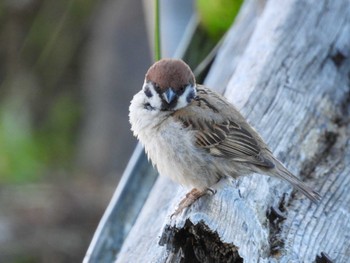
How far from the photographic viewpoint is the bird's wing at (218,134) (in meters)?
3.72

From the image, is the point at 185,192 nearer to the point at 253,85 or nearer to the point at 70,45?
the point at 253,85

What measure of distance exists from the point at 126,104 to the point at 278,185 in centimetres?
573

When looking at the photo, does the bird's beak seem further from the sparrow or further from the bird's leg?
the bird's leg

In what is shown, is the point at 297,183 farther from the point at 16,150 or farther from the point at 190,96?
the point at 16,150

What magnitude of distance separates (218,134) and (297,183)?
0.65m

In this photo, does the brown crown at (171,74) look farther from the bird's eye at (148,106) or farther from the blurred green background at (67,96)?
the blurred green background at (67,96)

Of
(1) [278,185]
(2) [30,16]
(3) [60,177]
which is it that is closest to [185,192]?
(1) [278,185]

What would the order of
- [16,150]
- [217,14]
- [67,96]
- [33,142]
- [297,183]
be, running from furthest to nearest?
1. [67,96]
2. [33,142]
3. [16,150]
4. [217,14]
5. [297,183]

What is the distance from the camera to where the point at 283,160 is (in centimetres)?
348

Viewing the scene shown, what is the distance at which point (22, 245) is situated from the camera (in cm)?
725

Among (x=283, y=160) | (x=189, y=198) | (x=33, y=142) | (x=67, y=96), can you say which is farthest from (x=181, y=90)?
(x=67, y=96)

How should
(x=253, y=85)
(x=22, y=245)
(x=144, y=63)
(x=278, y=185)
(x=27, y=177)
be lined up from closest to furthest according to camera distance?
(x=278, y=185)
(x=253, y=85)
(x=22, y=245)
(x=27, y=177)
(x=144, y=63)

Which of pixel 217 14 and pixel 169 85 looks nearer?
pixel 169 85

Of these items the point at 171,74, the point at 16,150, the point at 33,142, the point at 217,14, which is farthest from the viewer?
the point at 33,142
